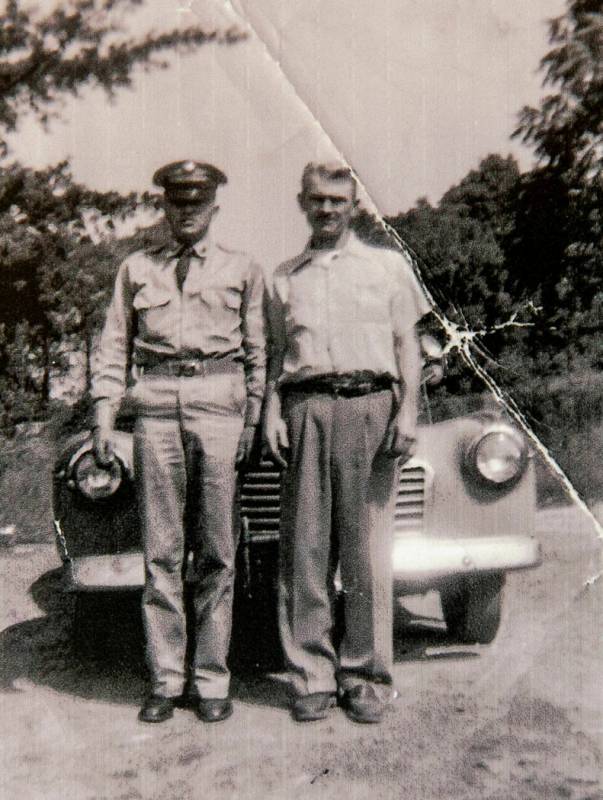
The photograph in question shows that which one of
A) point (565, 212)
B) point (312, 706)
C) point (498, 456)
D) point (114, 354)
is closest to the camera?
point (312, 706)

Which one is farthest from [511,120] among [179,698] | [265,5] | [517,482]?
[179,698]

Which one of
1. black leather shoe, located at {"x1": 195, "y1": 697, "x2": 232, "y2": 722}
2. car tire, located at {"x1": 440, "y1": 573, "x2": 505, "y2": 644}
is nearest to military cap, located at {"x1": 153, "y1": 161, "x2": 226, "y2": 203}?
black leather shoe, located at {"x1": 195, "y1": 697, "x2": 232, "y2": 722}

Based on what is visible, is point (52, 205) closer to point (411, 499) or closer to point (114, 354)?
point (114, 354)

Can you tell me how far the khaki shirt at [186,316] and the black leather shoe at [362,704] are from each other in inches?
32.4

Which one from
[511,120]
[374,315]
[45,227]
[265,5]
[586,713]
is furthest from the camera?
[45,227]

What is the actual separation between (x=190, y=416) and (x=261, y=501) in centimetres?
49

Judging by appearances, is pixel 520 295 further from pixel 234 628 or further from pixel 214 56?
pixel 234 628

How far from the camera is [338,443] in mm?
2650

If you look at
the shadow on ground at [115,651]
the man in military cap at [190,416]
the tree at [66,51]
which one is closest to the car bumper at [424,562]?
the shadow on ground at [115,651]

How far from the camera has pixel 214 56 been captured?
2982mm

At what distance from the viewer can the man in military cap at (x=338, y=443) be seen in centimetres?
265

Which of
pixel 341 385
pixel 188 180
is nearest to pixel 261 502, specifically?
pixel 341 385

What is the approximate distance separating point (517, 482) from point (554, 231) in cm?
91

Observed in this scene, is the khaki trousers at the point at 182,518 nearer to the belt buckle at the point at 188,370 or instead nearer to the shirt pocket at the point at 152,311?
→ the belt buckle at the point at 188,370
